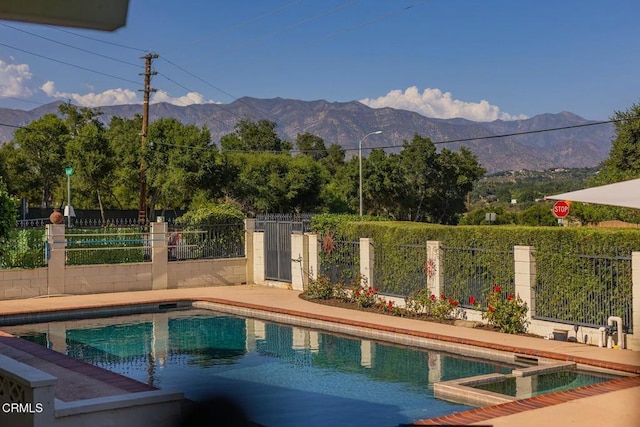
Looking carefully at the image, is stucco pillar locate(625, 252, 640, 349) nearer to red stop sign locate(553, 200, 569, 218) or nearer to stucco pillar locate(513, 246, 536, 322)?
stucco pillar locate(513, 246, 536, 322)

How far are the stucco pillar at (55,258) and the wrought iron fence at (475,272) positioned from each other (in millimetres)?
10878

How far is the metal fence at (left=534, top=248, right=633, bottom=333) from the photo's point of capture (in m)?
12.6

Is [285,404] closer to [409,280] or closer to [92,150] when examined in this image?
[409,280]

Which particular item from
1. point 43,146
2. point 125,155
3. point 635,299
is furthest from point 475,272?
point 43,146

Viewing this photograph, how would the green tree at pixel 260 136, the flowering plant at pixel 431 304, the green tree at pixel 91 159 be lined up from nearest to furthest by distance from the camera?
the flowering plant at pixel 431 304, the green tree at pixel 91 159, the green tree at pixel 260 136

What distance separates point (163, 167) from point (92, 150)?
7377 mm

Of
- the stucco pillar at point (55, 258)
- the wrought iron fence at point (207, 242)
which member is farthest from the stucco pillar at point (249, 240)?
the stucco pillar at point (55, 258)

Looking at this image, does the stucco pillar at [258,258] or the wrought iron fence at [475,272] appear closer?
the wrought iron fence at [475,272]

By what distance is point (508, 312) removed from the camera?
46.9 feet

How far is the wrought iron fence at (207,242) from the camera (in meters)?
23.1

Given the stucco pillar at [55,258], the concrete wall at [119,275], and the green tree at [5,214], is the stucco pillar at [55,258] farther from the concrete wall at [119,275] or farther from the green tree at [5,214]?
the green tree at [5,214]

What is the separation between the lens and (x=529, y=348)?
1242 cm

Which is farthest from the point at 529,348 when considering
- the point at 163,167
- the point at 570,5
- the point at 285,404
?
the point at 570,5

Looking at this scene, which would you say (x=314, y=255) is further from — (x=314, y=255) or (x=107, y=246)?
(x=107, y=246)
